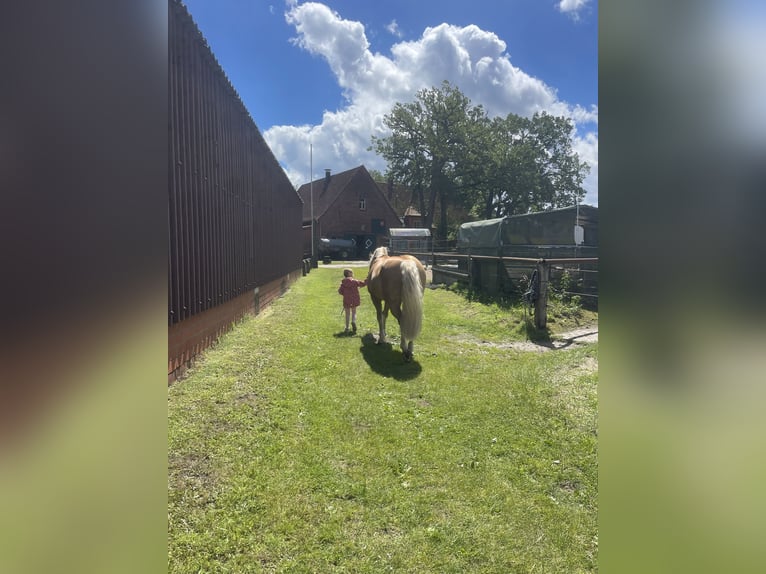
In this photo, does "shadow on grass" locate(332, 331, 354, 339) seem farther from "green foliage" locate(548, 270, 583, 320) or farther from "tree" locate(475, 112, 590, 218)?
"tree" locate(475, 112, 590, 218)

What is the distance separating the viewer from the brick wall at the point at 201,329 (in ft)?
14.4

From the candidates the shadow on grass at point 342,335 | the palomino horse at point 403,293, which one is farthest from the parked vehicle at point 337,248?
the palomino horse at point 403,293

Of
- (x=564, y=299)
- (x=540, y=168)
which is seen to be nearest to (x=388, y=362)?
(x=564, y=299)

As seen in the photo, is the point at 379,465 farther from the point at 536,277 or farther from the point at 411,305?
the point at 536,277

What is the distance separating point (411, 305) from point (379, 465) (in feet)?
9.16

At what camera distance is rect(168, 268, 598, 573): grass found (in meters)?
2.25

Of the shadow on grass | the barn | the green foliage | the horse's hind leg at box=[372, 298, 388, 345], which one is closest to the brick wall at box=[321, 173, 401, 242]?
the barn

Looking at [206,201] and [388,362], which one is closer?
[206,201]

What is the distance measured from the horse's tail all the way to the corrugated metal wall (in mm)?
2761

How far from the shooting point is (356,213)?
3959cm
